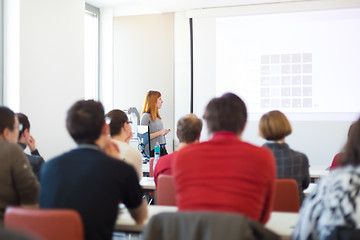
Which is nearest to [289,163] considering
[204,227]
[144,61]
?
[204,227]

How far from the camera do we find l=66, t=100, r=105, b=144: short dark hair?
191 centimetres

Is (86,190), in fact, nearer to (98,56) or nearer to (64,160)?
(64,160)

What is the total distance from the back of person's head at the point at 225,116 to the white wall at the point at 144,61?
5.28 metres

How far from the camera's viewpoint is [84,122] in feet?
6.29

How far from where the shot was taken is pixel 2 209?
2322 mm

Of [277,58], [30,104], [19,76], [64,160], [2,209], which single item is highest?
[277,58]

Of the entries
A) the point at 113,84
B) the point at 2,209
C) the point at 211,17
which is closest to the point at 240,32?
the point at 211,17

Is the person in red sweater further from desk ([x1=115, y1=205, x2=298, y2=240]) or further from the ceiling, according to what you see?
the ceiling

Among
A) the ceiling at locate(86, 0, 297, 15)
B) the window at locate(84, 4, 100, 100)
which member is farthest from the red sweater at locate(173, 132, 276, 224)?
the window at locate(84, 4, 100, 100)

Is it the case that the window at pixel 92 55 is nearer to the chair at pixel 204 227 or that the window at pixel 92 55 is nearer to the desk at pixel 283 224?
the desk at pixel 283 224

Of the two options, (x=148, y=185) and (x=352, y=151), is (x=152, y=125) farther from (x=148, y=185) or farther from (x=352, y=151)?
(x=352, y=151)

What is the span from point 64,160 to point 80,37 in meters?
4.27

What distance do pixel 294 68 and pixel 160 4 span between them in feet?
7.51

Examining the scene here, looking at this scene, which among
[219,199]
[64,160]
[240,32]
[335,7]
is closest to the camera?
[219,199]
